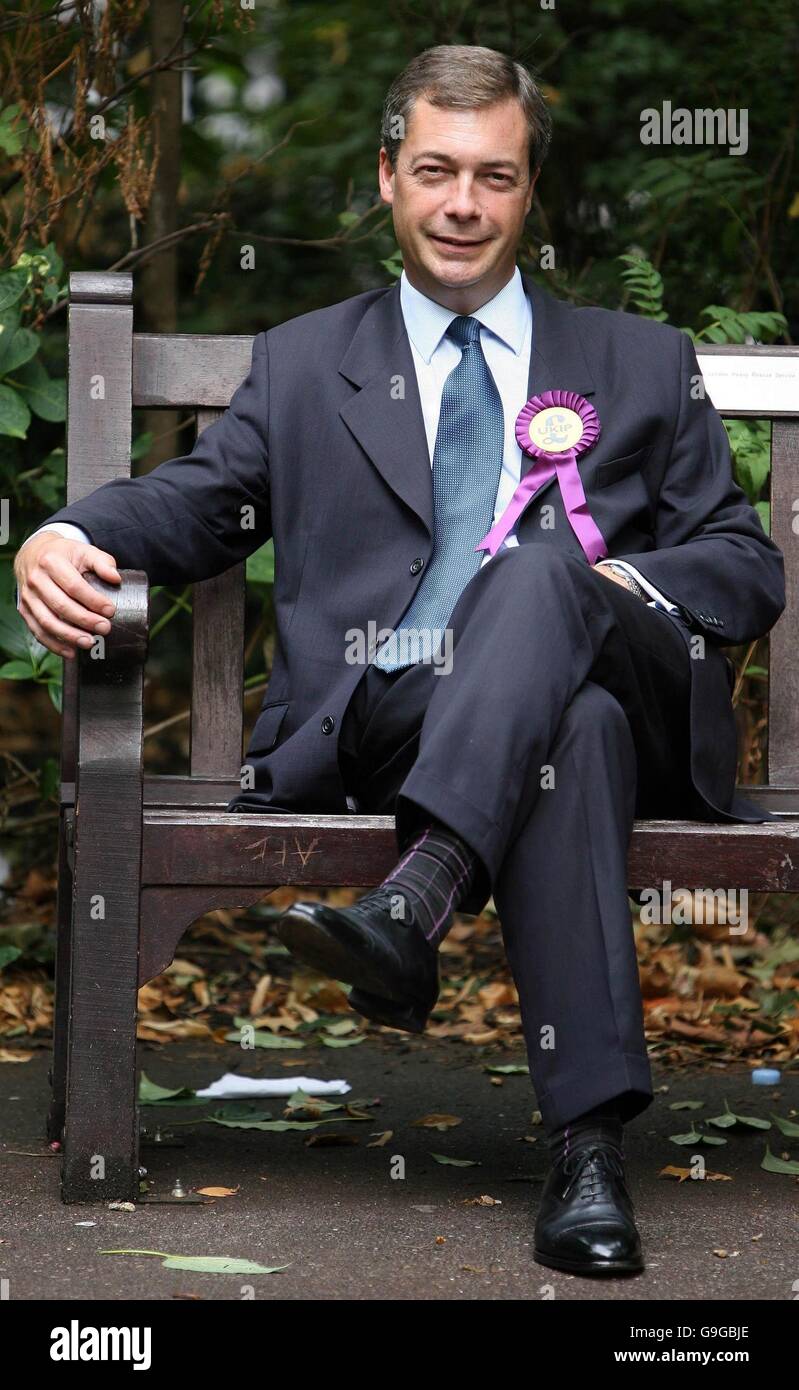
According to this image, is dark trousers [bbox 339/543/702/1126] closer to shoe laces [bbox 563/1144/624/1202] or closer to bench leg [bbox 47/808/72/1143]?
shoe laces [bbox 563/1144/624/1202]

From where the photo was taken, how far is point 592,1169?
2.43 metres

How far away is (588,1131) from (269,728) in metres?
0.94

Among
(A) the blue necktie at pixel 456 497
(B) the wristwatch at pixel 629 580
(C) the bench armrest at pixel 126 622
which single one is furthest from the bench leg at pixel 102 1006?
(B) the wristwatch at pixel 629 580

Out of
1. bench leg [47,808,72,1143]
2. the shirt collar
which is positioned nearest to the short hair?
the shirt collar

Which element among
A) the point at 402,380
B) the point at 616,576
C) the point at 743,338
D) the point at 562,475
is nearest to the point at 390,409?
the point at 402,380

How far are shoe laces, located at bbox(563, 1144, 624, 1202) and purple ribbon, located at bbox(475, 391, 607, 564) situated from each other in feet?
3.42

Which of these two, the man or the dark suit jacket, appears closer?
the man

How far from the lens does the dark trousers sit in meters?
2.45

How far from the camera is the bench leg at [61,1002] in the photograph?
3.09m

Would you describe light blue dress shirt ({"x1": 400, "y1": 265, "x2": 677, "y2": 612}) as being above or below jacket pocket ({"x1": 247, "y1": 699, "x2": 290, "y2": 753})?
above

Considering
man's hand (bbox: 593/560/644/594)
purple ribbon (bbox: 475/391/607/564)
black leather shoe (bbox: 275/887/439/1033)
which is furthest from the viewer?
purple ribbon (bbox: 475/391/607/564)

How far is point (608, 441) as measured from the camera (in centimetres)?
313

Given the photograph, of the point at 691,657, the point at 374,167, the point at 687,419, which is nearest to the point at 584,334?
the point at 687,419
